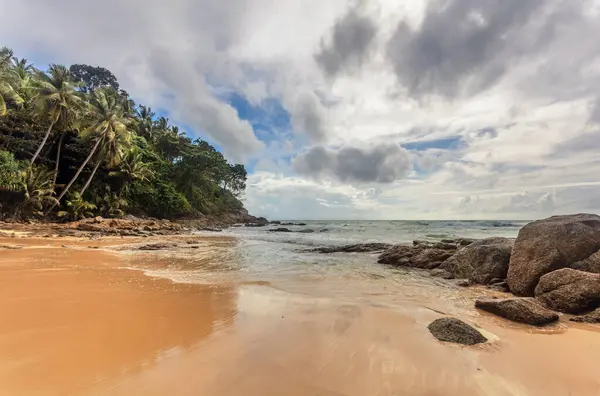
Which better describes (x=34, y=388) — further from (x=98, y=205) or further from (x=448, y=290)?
(x=98, y=205)

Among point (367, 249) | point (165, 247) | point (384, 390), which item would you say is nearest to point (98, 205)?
point (165, 247)

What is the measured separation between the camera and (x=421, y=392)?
2.92 m

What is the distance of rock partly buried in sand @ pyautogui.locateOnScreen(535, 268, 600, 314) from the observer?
591 centimetres

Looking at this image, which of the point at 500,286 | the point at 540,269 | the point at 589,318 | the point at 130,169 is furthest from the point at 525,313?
the point at 130,169

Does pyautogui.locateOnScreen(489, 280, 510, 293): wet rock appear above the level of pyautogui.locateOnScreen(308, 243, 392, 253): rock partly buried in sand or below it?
below

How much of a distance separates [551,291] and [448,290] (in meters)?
2.34

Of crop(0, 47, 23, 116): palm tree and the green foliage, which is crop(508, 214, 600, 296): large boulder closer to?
the green foliage

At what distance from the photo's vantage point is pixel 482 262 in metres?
10.1

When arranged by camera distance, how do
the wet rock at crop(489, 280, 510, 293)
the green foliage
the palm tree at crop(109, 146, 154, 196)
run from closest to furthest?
the wet rock at crop(489, 280, 510, 293)
the green foliage
the palm tree at crop(109, 146, 154, 196)

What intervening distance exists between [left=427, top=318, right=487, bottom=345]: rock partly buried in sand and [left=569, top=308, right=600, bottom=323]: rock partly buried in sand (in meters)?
2.75

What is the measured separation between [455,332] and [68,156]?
38339mm

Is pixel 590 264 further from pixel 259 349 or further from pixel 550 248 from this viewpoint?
pixel 259 349

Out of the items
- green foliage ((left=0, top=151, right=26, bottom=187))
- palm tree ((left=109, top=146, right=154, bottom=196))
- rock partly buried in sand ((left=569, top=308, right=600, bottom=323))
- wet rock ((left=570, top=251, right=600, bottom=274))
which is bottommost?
rock partly buried in sand ((left=569, top=308, right=600, bottom=323))

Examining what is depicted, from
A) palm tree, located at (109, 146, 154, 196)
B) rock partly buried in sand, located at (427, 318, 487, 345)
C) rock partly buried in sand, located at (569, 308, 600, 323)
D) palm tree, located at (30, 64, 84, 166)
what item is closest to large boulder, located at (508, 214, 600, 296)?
rock partly buried in sand, located at (569, 308, 600, 323)
